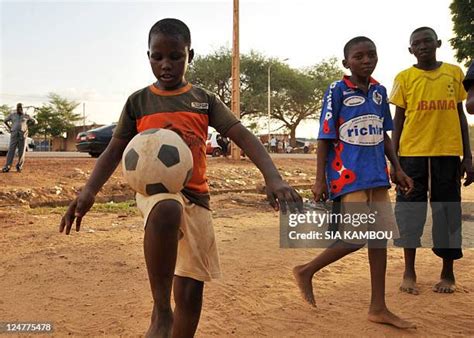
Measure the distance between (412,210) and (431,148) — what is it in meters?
0.48

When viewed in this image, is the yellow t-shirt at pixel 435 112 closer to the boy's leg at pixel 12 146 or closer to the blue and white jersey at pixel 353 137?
the blue and white jersey at pixel 353 137

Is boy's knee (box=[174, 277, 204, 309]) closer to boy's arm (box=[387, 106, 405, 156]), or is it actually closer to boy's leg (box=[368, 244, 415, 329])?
boy's leg (box=[368, 244, 415, 329])

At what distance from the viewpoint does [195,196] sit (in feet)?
7.30

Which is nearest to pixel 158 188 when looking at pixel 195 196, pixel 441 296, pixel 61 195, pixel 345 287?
pixel 195 196

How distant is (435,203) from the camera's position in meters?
3.66

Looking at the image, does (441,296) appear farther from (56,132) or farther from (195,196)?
(56,132)

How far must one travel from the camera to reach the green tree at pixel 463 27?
1577cm

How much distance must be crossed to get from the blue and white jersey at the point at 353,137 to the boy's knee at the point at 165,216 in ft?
4.25

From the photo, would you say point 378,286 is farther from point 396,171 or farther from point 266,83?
point 266,83

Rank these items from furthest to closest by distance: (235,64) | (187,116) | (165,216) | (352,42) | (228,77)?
(228,77) < (235,64) < (352,42) < (187,116) < (165,216)

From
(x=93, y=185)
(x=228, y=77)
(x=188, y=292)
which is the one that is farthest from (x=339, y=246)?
(x=228, y=77)

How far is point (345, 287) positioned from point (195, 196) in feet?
6.08

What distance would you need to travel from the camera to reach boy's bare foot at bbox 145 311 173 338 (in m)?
1.94

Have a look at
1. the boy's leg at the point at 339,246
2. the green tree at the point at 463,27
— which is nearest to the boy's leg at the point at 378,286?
the boy's leg at the point at 339,246
